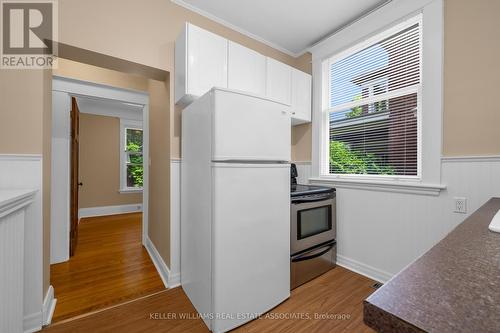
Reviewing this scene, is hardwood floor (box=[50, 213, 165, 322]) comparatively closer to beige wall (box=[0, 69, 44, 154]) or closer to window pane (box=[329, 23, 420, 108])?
beige wall (box=[0, 69, 44, 154])

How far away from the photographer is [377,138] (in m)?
2.18

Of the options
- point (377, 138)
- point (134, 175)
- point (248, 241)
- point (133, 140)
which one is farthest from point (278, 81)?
point (134, 175)

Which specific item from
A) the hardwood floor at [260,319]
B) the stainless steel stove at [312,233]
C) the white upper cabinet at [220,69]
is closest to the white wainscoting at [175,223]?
the hardwood floor at [260,319]

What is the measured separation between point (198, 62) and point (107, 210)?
4.63 meters

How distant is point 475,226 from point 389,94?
167 centimetres

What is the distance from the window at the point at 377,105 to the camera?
193cm

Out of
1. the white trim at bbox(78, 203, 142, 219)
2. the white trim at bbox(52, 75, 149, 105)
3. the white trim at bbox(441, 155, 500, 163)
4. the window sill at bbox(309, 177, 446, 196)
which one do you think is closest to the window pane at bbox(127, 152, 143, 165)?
the white trim at bbox(78, 203, 142, 219)

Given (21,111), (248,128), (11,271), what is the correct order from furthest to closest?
(248,128), (21,111), (11,271)

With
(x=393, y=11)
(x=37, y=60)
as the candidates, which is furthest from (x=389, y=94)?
(x=37, y=60)

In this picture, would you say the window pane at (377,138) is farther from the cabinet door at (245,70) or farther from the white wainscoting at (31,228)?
the white wainscoting at (31,228)

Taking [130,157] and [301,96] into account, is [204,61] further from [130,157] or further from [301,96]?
[130,157]

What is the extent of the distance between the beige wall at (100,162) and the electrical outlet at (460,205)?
5797mm

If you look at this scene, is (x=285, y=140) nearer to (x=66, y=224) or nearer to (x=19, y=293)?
(x=19, y=293)

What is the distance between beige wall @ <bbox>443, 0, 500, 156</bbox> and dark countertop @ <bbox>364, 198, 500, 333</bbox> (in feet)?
4.73
